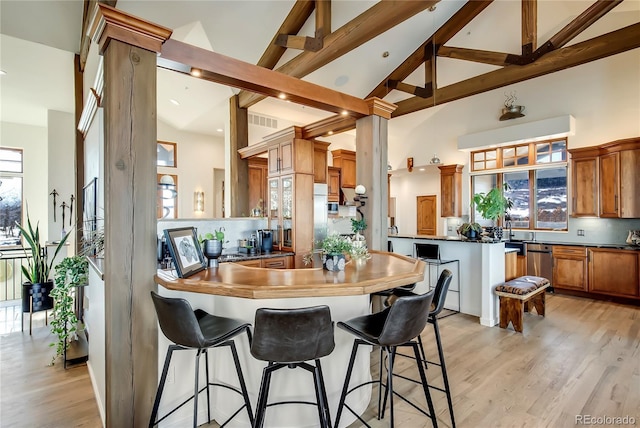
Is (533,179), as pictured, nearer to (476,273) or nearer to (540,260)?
(540,260)

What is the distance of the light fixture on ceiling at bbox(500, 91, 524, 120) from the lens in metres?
6.19

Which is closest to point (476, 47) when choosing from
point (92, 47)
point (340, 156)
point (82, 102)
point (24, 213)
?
point (340, 156)

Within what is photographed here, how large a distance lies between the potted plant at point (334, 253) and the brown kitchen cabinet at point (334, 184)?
4.62 meters

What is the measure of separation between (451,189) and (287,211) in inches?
179

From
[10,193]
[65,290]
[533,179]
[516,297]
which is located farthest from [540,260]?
[10,193]

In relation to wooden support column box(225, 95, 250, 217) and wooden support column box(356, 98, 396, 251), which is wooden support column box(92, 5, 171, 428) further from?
wooden support column box(225, 95, 250, 217)

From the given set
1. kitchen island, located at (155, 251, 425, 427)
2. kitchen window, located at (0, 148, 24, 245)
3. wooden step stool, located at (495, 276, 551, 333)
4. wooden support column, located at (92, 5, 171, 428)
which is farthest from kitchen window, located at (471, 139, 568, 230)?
kitchen window, located at (0, 148, 24, 245)

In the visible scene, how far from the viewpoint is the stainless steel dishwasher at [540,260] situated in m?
5.76

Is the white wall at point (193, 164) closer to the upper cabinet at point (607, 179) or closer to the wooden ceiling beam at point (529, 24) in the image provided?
the wooden ceiling beam at point (529, 24)

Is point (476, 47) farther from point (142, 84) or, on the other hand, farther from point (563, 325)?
point (142, 84)

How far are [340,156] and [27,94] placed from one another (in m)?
5.58

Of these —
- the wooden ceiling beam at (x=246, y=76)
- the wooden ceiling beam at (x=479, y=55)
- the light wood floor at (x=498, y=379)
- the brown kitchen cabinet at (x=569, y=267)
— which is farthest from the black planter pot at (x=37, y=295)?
the brown kitchen cabinet at (x=569, y=267)

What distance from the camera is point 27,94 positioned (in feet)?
16.4

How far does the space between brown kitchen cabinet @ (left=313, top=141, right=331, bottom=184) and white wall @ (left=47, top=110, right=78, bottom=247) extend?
4.27m
